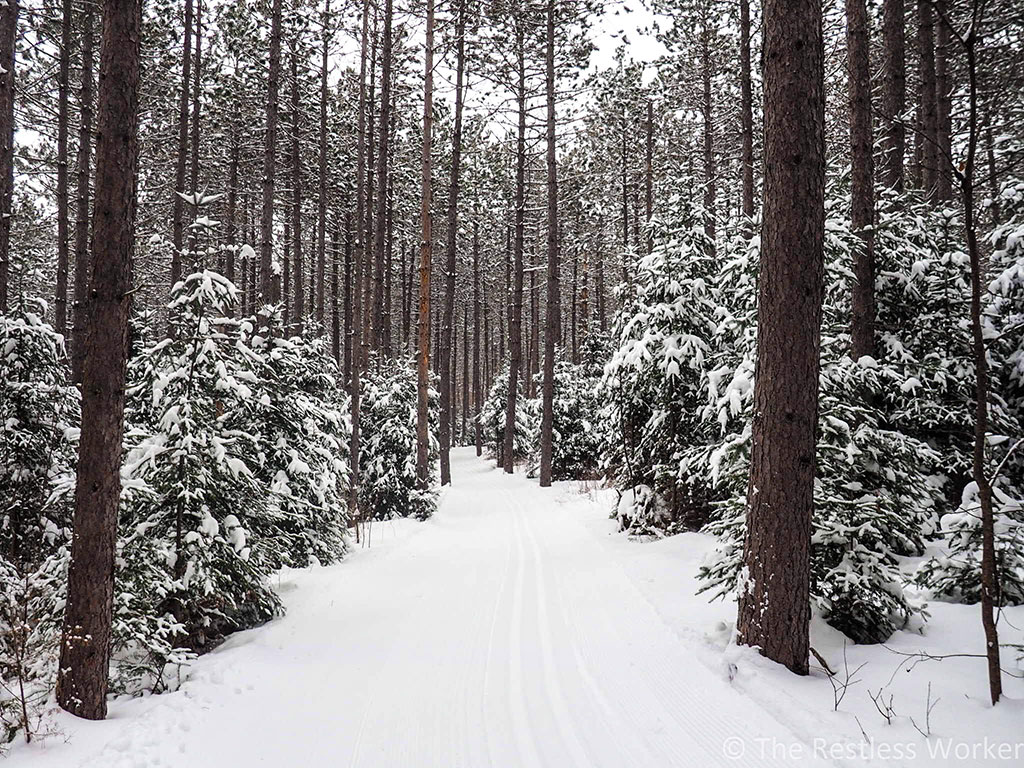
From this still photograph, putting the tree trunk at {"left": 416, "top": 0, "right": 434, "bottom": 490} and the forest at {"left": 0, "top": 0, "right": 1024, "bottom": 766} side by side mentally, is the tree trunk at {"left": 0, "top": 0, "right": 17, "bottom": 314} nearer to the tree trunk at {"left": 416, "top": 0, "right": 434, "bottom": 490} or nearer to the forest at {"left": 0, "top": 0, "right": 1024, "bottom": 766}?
the forest at {"left": 0, "top": 0, "right": 1024, "bottom": 766}

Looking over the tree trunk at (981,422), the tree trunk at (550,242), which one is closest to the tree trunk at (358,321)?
the tree trunk at (550,242)

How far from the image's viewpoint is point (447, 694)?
14.6 ft

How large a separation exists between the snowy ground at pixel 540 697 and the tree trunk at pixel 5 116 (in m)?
6.54

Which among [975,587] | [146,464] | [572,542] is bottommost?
[572,542]

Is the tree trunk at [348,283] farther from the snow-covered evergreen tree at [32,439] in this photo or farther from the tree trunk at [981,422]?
the tree trunk at [981,422]

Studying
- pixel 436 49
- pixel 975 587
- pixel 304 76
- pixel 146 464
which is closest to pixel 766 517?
pixel 975 587

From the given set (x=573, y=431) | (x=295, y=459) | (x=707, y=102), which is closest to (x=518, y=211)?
(x=707, y=102)

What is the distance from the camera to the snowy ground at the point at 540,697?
3373 millimetres

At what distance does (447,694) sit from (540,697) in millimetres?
731

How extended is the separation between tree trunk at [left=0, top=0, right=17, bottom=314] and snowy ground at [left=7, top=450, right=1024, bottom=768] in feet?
21.5

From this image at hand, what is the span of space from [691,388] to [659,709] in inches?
235

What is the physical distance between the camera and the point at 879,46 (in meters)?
14.0

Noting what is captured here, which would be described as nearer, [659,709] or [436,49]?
[659,709]

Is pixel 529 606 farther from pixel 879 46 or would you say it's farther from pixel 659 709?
pixel 879 46
